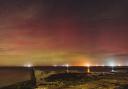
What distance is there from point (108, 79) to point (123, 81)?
2.89 metres

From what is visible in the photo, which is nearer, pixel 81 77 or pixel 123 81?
pixel 123 81

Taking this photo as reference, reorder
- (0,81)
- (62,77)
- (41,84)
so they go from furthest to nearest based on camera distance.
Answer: (62,77), (0,81), (41,84)

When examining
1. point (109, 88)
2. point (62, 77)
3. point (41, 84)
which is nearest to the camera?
point (109, 88)

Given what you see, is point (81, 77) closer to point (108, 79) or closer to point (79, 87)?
point (108, 79)

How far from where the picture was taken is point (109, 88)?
152ft

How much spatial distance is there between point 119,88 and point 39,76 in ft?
49.5

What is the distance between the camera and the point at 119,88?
154 ft

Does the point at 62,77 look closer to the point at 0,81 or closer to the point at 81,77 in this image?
the point at 81,77

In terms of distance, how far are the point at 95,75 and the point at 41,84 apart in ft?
43.3

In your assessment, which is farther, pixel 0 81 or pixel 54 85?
pixel 0 81

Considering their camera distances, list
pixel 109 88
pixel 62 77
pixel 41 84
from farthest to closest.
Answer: pixel 62 77 < pixel 41 84 < pixel 109 88

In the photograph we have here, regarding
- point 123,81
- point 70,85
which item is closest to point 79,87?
point 70,85

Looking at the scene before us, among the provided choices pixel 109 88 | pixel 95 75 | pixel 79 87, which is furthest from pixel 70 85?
pixel 95 75

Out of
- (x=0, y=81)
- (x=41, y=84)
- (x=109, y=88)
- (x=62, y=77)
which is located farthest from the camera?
(x=62, y=77)
